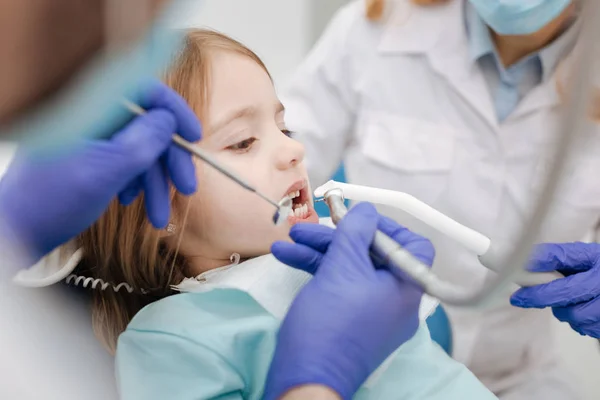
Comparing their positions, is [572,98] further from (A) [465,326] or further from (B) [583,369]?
(B) [583,369]

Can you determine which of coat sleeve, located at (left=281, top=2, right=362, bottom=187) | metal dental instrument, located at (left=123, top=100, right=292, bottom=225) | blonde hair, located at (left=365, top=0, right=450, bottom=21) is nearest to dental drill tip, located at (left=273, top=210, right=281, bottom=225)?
metal dental instrument, located at (left=123, top=100, right=292, bottom=225)

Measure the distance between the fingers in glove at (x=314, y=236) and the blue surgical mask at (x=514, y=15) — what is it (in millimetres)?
477

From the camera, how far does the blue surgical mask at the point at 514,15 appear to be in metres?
0.99

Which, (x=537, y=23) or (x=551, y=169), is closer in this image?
(x=551, y=169)

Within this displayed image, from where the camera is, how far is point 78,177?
584 millimetres

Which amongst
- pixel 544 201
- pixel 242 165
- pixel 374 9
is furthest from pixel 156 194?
pixel 374 9

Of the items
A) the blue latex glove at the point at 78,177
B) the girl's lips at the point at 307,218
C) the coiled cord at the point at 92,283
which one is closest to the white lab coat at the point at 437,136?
the girl's lips at the point at 307,218

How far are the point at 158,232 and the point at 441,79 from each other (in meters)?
0.66

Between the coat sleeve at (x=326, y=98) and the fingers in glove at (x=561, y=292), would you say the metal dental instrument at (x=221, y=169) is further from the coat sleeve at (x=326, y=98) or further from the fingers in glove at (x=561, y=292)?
the coat sleeve at (x=326, y=98)

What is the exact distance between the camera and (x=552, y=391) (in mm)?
1177

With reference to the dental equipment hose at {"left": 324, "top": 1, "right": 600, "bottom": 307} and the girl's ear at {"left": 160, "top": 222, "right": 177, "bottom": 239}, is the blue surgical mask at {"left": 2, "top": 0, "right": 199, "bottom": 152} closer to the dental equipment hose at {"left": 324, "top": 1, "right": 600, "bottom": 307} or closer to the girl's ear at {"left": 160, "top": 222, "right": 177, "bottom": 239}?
the dental equipment hose at {"left": 324, "top": 1, "right": 600, "bottom": 307}

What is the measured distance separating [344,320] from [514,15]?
638 millimetres

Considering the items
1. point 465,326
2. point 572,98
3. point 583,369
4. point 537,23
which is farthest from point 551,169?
point 583,369

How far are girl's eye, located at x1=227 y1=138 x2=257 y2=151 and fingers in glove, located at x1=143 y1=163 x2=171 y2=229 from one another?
0.16 meters
